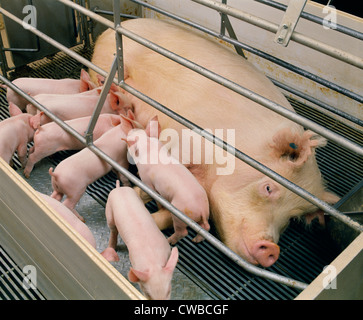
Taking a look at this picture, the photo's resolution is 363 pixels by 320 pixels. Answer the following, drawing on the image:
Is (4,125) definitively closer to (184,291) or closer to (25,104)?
(25,104)

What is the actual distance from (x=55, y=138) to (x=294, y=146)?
1094 millimetres

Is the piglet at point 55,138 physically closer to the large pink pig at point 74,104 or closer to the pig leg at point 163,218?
the large pink pig at point 74,104

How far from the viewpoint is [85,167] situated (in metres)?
1.91

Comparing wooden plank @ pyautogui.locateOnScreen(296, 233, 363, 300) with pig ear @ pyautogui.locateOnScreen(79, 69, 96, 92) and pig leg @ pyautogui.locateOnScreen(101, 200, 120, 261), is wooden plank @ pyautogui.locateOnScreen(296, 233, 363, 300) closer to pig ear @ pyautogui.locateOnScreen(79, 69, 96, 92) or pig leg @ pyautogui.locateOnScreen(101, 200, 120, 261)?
pig leg @ pyautogui.locateOnScreen(101, 200, 120, 261)

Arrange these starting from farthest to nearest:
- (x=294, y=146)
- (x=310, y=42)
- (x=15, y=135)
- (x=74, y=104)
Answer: (x=74, y=104) < (x=15, y=135) < (x=294, y=146) < (x=310, y=42)

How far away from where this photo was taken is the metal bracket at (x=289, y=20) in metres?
1.16

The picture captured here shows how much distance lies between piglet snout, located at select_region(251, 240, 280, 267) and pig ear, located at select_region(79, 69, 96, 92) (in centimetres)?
128

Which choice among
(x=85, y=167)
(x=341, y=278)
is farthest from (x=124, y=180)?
(x=341, y=278)

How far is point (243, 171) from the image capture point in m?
1.89

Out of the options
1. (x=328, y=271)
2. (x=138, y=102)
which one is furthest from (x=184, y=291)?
(x=138, y=102)

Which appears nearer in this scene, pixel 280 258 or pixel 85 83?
pixel 280 258

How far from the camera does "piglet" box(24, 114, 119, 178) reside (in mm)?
2049

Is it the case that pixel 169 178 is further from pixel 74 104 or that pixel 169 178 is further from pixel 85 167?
pixel 74 104

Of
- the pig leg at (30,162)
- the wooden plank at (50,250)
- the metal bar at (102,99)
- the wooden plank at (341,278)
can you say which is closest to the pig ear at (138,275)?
the wooden plank at (50,250)
